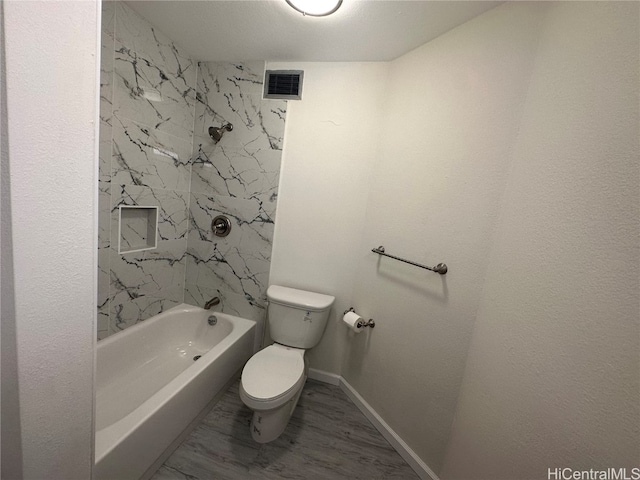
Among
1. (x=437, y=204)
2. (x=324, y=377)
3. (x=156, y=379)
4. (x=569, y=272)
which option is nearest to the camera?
(x=569, y=272)

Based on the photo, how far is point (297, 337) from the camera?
168 cm

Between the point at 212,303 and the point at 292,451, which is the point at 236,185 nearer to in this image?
the point at 212,303

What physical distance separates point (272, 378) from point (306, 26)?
186 cm

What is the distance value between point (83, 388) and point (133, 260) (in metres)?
1.12

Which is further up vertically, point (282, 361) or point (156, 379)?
point (282, 361)

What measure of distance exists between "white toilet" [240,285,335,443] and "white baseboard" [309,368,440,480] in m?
0.33

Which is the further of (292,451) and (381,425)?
(381,425)

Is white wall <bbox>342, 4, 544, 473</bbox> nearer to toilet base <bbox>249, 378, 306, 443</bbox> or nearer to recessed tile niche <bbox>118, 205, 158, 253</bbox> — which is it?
toilet base <bbox>249, 378, 306, 443</bbox>

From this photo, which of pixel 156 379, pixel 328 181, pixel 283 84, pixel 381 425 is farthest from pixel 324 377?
pixel 283 84

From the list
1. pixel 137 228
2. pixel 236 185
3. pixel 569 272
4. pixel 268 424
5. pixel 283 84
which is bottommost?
pixel 268 424

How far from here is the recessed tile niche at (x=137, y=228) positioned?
152cm

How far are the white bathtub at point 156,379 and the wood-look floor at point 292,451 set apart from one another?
4.9 inches

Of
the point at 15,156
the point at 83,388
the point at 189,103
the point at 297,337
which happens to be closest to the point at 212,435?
the point at 297,337

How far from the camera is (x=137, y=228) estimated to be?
5.34 feet
